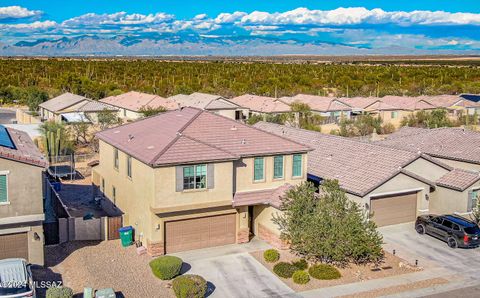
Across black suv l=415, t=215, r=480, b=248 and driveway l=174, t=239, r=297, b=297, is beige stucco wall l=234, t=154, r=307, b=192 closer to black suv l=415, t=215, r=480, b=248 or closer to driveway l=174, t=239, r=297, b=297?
driveway l=174, t=239, r=297, b=297

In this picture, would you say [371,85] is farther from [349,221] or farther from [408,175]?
[349,221]

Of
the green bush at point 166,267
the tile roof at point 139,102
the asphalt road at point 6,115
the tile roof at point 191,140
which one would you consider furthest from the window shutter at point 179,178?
the asphalt road at point 6,115

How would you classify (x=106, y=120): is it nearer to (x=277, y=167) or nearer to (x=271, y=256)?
(x=277, y=167)

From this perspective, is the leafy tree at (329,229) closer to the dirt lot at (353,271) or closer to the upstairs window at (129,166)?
the dirt lot at (353,271)

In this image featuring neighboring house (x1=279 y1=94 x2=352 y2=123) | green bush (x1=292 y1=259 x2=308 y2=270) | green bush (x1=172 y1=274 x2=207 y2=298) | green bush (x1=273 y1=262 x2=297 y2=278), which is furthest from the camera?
neighboring house (x1=279 y1=94 x2=352 y2=123)

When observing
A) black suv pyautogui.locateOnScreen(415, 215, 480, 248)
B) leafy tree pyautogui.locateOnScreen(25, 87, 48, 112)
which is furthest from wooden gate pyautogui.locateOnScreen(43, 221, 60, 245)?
leafy tree pyautogui.locateOnScreen(25, 87, 48, 112)

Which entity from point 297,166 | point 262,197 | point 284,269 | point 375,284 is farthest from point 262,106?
point 375,284
